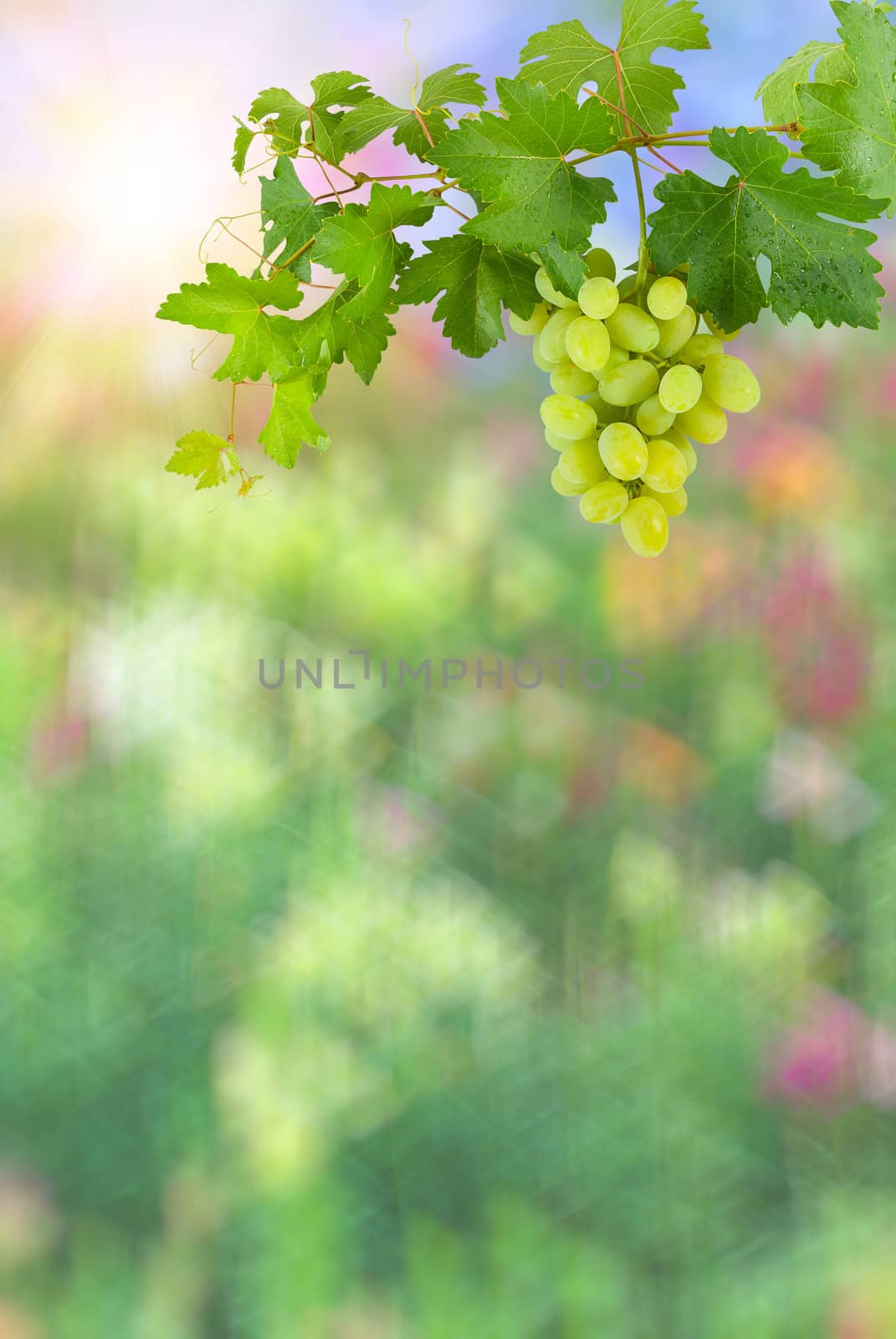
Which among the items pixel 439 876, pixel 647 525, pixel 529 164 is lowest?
pixel 439 876

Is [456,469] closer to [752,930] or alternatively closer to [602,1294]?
[752,930]

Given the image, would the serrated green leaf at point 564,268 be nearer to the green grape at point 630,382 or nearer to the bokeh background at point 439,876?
the green grape at point 630,382

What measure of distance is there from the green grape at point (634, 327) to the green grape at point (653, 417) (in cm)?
3

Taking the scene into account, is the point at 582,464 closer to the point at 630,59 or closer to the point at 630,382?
the point at 630,382

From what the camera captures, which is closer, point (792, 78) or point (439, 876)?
point (792, 78)

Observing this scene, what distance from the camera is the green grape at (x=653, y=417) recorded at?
375 millimetres

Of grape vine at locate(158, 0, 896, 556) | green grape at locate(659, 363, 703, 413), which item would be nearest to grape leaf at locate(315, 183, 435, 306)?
grape vine at locate(158, 0, 896, 556)

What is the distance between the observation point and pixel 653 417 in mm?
377

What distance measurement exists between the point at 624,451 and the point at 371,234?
0.12m

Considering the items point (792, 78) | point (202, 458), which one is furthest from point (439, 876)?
point (792, 78)

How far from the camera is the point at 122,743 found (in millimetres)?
1031

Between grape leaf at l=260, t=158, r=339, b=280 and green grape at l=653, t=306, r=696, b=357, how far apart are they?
137 millimetres

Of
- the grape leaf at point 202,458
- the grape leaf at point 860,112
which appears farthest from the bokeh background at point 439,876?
the grape leaf at point 860,112

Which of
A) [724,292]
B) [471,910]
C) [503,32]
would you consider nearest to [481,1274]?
[471,910]
